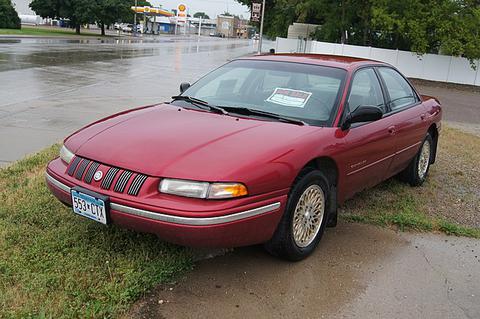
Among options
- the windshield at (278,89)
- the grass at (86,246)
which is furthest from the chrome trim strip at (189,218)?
the windshield at (278,89)

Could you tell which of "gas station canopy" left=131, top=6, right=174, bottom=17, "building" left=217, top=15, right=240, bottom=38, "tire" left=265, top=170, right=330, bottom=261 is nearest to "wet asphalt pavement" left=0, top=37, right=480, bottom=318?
"tire" left=265, top=170, right=330, bottom=261

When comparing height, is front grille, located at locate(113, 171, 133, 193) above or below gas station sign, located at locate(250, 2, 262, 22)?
below

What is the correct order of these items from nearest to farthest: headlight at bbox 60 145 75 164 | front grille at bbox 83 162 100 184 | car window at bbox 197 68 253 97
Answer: front grille at bbox 83 162 100 184 → headlight at bbox 60 145 75 164 → car window at bbox 197 68 253 97

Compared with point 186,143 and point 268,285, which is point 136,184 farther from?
point 268,285

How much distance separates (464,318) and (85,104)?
8.96 metres

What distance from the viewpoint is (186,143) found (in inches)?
137

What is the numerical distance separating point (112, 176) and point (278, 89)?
181cm

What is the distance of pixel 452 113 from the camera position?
51.3 feet

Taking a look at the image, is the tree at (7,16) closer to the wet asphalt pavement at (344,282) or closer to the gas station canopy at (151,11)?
the gas station canopy at (151,11)

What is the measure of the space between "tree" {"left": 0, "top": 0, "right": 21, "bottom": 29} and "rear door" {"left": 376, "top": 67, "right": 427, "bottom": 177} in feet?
161

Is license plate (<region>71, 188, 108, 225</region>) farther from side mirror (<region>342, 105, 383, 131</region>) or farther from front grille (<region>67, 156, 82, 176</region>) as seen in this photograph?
side mirror (<region>342, 105, 383, 131</region>)

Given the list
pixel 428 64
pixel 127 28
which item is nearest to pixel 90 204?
pixel 428 64

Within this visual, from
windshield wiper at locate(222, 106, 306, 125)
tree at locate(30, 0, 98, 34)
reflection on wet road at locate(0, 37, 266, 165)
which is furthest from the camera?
tree at locate(30, 0, 98, 34)

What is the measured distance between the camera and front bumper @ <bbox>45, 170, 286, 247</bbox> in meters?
3.09
